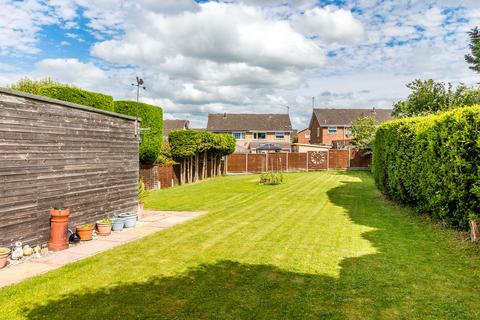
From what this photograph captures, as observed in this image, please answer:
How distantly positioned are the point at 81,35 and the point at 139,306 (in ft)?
56.4

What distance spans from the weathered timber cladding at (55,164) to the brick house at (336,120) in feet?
157

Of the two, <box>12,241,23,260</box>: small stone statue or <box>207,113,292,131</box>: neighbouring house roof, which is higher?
<box>207,113,292,131</box>: neighbouring house roof

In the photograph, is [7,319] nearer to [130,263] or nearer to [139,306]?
[139,306]

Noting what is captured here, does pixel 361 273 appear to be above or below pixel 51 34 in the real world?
below

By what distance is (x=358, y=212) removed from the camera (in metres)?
12.4

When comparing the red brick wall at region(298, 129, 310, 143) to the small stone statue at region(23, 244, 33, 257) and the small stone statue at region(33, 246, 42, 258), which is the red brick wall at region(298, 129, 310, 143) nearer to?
the small stone statue at region(33, 246, 42, 258)

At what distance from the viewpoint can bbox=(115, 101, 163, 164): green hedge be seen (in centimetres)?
1734

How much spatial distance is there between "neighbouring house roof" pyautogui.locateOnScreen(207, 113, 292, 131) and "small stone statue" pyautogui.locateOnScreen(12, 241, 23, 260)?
170ft

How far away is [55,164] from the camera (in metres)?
8.09

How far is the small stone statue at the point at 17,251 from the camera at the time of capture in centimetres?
687

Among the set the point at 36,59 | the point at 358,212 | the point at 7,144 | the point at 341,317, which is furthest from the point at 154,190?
the point at 341,317

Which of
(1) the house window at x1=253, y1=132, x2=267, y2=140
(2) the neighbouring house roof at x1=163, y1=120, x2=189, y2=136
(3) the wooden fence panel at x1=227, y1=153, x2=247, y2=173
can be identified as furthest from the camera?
(2) the neighbouring house roof at x1=163, y1=120, x2=189, y2=136

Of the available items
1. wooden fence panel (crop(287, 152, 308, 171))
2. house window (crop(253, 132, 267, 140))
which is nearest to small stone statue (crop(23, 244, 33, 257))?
wooden fence panel (crop(287, 152, 308, 171))

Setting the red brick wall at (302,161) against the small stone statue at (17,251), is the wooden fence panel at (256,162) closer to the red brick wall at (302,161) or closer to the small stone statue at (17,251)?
the red brick wall at (302,161)
